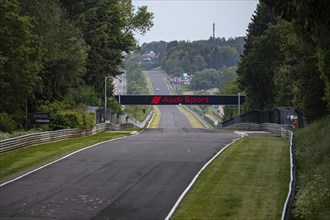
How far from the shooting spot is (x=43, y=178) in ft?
84.4

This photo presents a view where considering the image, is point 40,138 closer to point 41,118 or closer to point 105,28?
point 41,118

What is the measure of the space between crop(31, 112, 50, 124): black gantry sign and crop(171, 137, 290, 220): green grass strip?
52.5 feet

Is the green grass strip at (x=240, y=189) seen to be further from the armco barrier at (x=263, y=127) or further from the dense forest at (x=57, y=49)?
the armco barrier at (x=263, y=127)

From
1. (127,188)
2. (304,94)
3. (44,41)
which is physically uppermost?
(44,41)

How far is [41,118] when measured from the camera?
45.0 metres

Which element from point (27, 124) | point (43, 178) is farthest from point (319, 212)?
point (27, 124)

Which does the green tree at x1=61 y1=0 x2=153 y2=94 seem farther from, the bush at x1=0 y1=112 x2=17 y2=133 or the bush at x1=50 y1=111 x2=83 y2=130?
the bush at x1=0 y1=112 x2=17 y2=133

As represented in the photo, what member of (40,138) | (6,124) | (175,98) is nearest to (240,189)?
(40,138)

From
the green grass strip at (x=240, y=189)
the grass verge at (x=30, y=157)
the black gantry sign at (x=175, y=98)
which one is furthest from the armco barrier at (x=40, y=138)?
the black gantry sign at (x=175, y=98)

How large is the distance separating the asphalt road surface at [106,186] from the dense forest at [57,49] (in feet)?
41.2

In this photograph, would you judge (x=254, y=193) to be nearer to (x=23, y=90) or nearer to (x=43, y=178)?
(x=43, y=178)

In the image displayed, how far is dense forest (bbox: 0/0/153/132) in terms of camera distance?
44250 millimetres

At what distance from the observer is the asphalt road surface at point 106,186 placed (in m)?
19.3

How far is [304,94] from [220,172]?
2313 centimetres
